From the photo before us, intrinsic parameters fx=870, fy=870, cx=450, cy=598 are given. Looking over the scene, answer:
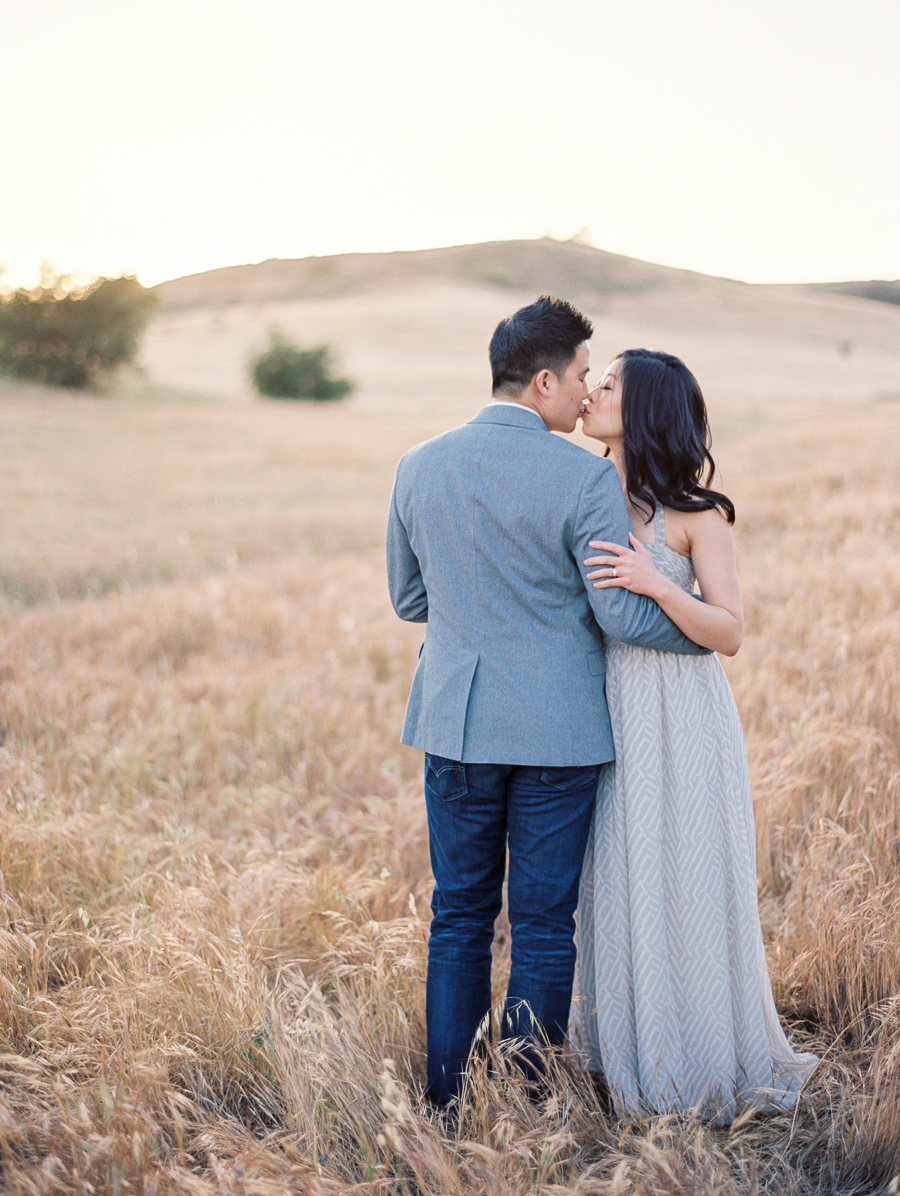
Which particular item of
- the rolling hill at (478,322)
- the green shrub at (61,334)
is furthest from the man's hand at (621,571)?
the green shrub at (61,334)

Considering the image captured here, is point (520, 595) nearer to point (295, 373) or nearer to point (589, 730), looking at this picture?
point (589, 730)

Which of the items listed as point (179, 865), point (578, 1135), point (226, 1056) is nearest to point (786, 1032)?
point (578, 1135)

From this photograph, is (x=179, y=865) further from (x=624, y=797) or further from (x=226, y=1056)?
(x=624, y=797)

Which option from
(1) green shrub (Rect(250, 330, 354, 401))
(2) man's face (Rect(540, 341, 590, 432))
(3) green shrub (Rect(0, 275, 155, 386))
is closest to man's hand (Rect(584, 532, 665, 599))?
(2) man's face (Rect(540, 341, 590, 432))

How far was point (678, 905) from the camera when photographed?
245 cm

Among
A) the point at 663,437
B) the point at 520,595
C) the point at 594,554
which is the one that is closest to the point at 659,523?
the point at 663,437

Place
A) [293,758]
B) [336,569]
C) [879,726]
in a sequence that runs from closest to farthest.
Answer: [879,726] → [293,758] → [336,569]

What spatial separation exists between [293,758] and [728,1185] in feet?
10.6

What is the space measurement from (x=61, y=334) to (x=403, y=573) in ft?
184

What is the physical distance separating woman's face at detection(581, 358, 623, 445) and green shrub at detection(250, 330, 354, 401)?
53631mm

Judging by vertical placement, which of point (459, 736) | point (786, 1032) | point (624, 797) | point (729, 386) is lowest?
point (786, 1032)

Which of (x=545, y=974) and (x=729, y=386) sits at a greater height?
(x=729, y=386)

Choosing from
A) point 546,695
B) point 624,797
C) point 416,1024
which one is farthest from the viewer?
point 416,1024

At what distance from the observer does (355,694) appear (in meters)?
5.79
